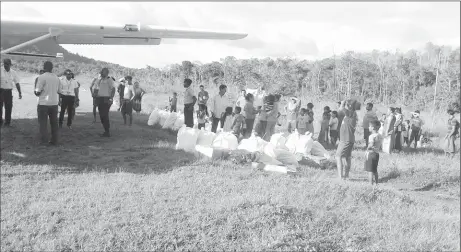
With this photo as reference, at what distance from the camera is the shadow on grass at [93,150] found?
6523mm

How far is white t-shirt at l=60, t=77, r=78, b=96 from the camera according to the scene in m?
8.37

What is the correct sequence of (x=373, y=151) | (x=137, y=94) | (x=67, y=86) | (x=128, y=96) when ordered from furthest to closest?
1. (x=137, y=94)
2. (x=128, y=96)
3. (x=67, y=86)
4. (x=373, y=151)

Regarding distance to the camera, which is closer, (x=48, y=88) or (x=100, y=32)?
(x=100, y=32)

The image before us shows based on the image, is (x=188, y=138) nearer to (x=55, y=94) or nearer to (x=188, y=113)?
(x=188, y=113)

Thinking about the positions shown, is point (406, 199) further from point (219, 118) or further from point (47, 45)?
point (47, 45)

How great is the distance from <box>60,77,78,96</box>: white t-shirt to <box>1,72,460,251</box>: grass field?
142cm

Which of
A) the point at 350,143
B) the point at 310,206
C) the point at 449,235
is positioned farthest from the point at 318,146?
the point at 449,235

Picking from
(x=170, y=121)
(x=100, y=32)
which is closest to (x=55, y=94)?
(x=100, y=32)

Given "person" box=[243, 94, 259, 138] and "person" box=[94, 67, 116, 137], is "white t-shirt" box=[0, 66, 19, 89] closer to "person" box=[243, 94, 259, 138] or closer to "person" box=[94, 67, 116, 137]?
"person" box=[94, 67, 116, 137]

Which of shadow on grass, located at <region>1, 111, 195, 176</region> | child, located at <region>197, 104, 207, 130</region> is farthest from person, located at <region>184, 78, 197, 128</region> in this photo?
shadow on grass, located at <region>1, 111, 195, 176</region>

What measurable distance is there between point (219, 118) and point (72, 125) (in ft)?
11.7

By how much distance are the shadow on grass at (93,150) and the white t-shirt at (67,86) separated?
2.80 ft

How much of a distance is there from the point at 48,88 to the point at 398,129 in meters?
8.12

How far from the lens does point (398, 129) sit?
32.6 ft
